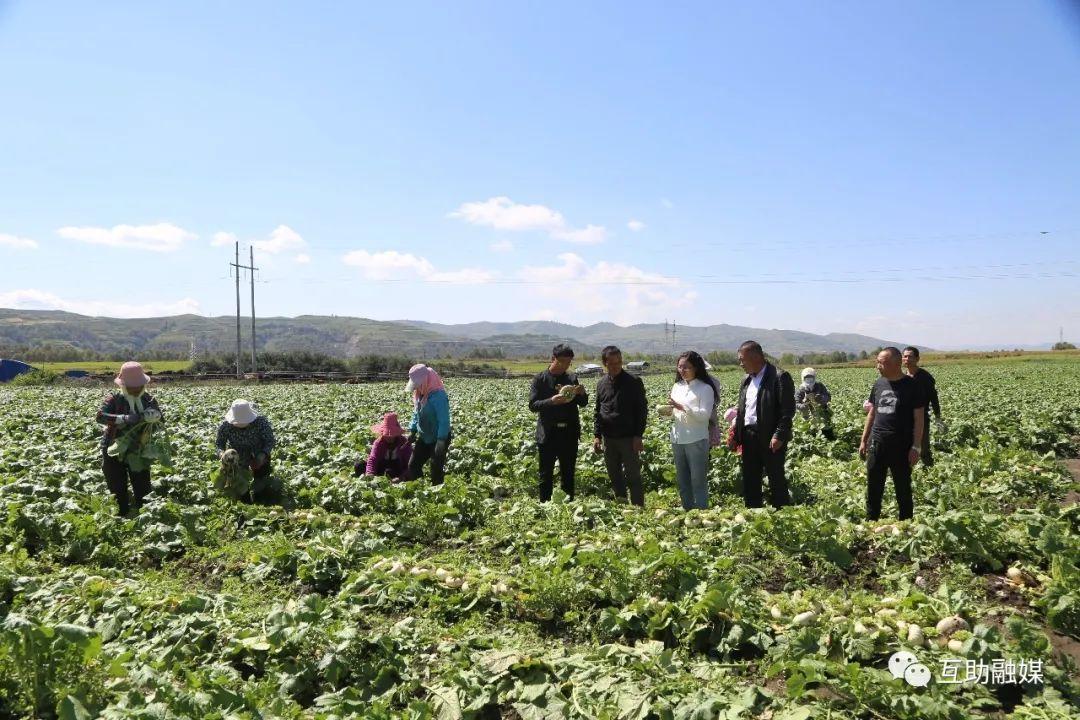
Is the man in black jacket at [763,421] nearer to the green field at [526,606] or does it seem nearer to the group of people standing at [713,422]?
the group of people standing at [713,422]

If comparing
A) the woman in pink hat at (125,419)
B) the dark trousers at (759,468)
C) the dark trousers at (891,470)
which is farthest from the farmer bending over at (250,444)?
the dark trousers at (891,470)

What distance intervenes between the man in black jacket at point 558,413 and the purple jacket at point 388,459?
212cm

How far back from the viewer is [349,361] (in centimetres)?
6350

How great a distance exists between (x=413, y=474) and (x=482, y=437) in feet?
15.2

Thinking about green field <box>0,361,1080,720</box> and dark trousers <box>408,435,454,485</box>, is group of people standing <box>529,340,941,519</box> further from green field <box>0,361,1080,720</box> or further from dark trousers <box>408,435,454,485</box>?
dark trousers <box>408,435,454,485</box>

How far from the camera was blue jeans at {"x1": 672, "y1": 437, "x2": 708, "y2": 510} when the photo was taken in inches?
286

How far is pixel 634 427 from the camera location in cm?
762

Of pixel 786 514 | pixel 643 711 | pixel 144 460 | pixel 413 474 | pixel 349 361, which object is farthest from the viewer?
pixel 349 361

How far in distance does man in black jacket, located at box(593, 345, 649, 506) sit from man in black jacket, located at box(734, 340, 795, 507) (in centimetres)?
112

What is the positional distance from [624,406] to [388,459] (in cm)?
352

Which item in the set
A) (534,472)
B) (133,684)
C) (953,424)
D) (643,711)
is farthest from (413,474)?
(953,424)

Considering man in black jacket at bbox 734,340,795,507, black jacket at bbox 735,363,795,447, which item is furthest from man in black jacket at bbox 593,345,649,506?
black jacket at bbox 735,363,795,447

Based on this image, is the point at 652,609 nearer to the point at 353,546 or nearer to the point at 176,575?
the point at 353,546

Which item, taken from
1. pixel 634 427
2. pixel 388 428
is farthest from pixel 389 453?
pixel 634 427
